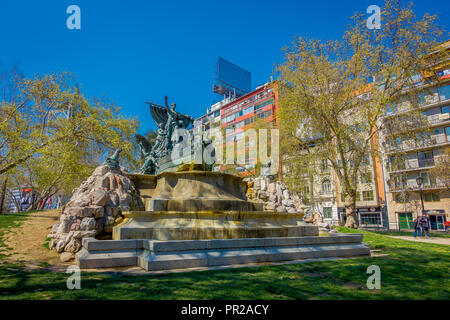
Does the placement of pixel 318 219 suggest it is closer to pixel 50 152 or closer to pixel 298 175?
pixel 298 175

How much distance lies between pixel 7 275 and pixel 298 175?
754 inches

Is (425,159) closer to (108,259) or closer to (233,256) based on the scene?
(233,256)

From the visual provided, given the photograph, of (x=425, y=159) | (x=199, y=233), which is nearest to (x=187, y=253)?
(x=199, y=233)

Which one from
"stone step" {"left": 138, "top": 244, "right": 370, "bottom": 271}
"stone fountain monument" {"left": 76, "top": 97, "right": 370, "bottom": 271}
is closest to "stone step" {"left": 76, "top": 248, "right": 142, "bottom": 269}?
"stone fountain monument" {"left": 76, "top": 97, "right": 370, "bottom": 271}

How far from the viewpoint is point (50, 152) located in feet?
48.5

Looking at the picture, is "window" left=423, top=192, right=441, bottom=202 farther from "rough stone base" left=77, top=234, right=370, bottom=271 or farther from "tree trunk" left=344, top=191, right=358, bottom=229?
"rough stone base" left=77, top=234, right=370, bottom=271

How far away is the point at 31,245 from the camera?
8.95 metres

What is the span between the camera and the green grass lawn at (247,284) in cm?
403

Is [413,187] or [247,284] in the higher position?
[413,187]

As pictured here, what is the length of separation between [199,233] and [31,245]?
6021 mm

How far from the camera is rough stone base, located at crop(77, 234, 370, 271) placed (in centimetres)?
616

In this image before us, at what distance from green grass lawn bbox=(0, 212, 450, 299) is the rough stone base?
70 centimetres

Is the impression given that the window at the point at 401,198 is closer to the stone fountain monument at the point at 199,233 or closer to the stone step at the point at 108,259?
the stone fountain monument at the point at 199,233

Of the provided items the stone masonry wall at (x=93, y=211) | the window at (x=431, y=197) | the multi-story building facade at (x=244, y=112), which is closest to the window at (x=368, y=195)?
the window at (x=431, y=197)
